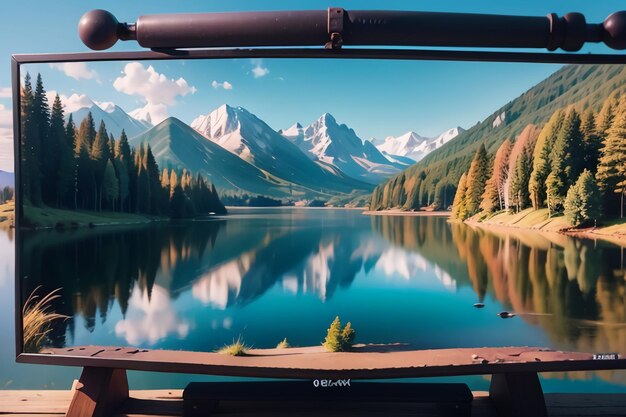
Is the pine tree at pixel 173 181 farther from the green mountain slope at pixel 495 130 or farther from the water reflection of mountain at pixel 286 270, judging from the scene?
the green mountain slope at pixel 495 130

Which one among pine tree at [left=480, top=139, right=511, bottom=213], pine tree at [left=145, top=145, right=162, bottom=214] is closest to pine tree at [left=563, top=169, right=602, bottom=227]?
pine tree at [left=480, top=139, right=511, bottom=213]

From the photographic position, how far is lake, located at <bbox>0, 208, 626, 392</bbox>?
2039mm

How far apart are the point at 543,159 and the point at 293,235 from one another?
133 centimetres

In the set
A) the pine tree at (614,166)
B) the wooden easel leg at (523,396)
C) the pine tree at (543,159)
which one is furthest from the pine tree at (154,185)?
the pine tree at (614,166)

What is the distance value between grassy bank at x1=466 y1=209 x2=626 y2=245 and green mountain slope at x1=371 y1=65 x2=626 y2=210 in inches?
10.2

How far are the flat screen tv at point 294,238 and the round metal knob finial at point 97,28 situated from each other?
9cm

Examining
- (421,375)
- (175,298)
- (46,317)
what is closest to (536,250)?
(421,375)

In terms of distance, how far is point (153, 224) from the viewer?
2119 millimetres

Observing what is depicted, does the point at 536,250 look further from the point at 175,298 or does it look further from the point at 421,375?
the point at 175,298

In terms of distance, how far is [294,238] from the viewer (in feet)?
7.09

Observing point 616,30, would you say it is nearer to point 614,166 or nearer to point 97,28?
point 614,166

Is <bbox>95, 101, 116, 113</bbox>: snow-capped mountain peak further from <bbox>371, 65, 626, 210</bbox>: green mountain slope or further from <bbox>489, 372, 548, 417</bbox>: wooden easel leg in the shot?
<bbox>489, 372, 548, 417</bbox>: wooden easel leg

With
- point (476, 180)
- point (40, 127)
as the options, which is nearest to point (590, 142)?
point (476, 180)

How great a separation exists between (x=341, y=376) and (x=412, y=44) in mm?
1617
